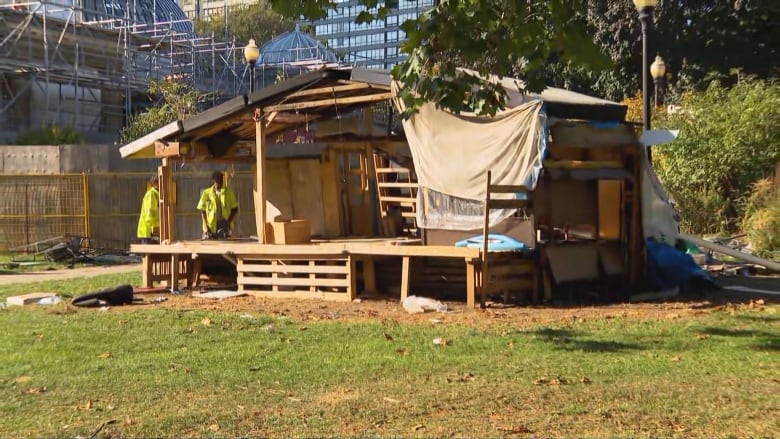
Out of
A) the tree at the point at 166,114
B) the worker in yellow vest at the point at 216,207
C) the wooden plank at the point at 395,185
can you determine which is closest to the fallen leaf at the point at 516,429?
the wooden plank at the point at 395,185

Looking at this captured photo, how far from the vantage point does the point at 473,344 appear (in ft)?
28.9

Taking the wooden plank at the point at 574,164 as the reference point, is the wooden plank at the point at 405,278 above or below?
below

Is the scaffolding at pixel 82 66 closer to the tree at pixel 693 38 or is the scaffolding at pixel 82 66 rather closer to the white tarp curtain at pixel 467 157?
the tree at pixel 693 38

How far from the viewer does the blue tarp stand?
12.4m

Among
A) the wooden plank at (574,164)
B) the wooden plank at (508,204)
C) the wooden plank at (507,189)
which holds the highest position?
the wooden plank at (574,164)

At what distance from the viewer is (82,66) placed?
3778 centimetres

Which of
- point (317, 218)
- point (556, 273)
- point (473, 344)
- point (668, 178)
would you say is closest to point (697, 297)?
point (556, 273)

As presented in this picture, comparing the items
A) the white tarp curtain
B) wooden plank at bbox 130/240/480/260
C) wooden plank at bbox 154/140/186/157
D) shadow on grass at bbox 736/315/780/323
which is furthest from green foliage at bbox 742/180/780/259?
wooden plank at bbox 154/140/186/157

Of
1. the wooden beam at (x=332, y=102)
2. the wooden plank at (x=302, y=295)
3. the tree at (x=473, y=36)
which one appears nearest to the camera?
the tree at (x=473, y=36)

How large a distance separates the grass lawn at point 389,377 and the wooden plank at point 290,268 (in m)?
2.14

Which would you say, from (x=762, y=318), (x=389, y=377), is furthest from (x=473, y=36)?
(x=762, y=318)

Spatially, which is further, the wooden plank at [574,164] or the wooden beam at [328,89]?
the wooden beam at [328,89]

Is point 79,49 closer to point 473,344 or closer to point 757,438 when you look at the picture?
point 473,344

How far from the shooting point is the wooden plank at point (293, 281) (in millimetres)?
12695
